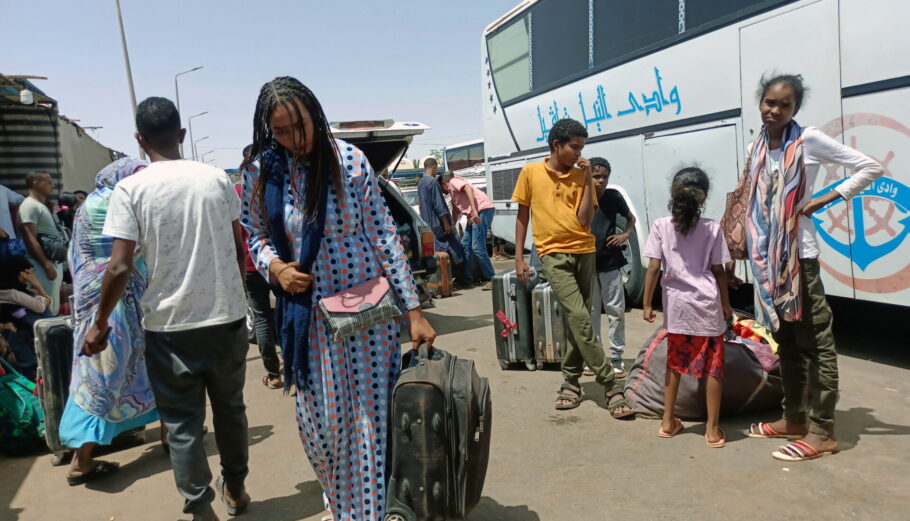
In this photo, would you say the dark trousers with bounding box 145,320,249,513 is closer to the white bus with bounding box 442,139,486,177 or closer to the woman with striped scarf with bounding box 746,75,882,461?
the woman with striped scarf with bounding box 746,75,882,461

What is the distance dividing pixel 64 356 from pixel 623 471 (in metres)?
3.39

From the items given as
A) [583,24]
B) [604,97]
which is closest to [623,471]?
[604,97]

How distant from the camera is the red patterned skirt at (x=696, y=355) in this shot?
391cm

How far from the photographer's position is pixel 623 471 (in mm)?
3586

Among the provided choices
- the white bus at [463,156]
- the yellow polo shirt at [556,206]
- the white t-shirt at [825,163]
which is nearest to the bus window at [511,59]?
the yellow polo shirt at [556,206]

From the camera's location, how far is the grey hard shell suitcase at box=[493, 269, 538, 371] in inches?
227

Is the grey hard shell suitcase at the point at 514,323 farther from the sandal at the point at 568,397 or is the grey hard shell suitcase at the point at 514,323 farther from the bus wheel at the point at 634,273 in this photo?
the bus wheel at the point at 634,273

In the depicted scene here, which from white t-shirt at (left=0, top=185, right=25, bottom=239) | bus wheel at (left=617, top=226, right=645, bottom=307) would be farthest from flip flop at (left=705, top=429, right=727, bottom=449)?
white t-shirt at (left=0, top=185, right=25, bottom=239)

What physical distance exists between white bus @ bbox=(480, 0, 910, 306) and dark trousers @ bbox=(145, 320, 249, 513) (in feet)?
14.9

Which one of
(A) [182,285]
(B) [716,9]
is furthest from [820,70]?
(A) [182,285]

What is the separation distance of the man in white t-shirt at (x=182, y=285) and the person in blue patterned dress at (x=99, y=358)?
2.39 ft

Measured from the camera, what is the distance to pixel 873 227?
16.1 feet

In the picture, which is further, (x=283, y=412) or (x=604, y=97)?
(x=604, y=97)

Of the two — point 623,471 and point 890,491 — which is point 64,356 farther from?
point 890,491
